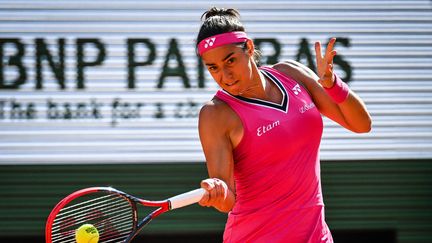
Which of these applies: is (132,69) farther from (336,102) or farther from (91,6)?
(336,102)

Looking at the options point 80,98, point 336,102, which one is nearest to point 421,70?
point 80,98

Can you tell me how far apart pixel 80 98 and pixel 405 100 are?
2585 millimetres

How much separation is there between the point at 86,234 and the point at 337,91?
4.01 feet

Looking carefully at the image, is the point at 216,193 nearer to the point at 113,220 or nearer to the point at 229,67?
the point at 229,67

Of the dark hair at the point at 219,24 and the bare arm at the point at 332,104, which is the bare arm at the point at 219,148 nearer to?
the dark hair at the point at 219,24

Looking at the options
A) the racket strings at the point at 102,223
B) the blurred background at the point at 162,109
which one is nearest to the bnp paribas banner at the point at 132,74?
the blurred background at the point at 162,109

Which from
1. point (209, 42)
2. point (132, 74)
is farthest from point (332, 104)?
point (132, 74)

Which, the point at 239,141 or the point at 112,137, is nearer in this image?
the point at 239,141

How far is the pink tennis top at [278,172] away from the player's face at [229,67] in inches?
3.4

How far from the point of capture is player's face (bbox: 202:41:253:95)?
3.12 m

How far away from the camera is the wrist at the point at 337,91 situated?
10.5 ft

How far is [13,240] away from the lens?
6.12 m

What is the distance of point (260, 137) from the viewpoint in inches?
125

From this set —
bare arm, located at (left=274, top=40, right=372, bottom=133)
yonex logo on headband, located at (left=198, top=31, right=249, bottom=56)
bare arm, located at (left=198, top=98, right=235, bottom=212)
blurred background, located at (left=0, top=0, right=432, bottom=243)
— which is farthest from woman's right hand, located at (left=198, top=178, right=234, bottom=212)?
blurred background, located at (left=0, top=0, right=432, bottom=243)
